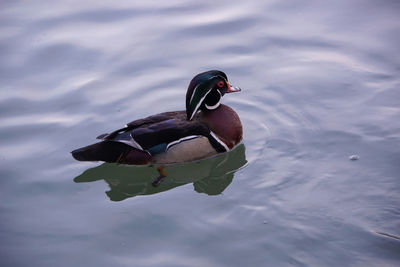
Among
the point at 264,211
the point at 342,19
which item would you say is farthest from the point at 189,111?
the point at 342,19

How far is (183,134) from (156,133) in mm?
356

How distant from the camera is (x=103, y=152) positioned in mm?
7570

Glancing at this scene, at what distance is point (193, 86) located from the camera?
25.6 feet

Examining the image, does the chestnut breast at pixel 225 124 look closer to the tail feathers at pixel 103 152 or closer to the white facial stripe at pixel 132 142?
the white facial stripe at pixel 132 142

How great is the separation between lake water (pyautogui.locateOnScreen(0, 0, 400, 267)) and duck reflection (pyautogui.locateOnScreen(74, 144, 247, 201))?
0.03 metres

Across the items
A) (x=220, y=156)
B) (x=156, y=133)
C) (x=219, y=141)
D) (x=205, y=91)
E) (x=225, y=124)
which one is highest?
(x=205, y=91)

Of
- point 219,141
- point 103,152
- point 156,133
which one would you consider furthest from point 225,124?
point 103,152

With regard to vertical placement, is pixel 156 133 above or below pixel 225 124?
above

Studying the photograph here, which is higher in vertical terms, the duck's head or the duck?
the duck's head

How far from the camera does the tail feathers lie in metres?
7.50

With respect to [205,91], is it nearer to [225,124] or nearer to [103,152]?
[225,124]

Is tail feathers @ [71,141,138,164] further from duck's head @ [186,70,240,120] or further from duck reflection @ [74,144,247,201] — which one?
duck's head @ [186,70,240,120]

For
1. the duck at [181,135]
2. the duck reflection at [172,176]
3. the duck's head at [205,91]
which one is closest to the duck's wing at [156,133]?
the duck at [181,135]

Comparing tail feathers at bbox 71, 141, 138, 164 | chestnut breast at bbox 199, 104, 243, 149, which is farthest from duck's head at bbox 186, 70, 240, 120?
tail feathers at bbox 71, 141, 138, 164
